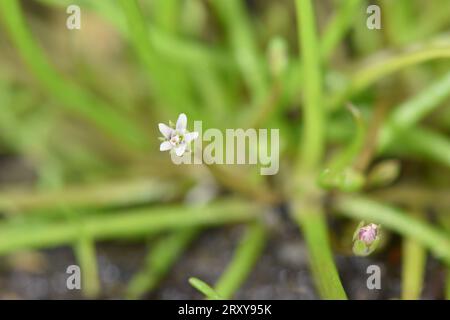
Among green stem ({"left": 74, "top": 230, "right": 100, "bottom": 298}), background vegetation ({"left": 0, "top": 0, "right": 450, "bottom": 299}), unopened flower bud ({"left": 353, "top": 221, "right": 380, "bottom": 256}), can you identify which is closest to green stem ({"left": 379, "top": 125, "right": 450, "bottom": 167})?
background vegetation ({"left": 0, "top": 0, "right": 450, "bottom": 299})

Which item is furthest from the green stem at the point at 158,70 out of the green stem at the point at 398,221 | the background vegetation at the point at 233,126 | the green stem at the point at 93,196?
the green stem at the point at 398,221

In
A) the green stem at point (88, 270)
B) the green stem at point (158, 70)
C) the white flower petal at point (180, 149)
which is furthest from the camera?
the green stem at point (88, 270)

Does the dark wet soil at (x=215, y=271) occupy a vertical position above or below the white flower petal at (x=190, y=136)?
below

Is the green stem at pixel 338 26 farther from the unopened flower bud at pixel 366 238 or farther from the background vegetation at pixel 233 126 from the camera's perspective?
the unopened flower bud at pixel 366 238

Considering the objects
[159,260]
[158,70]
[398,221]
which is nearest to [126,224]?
[159,260]

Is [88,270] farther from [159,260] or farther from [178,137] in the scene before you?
[178,137]

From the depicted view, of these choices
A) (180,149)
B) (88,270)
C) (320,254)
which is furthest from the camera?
(88,270)

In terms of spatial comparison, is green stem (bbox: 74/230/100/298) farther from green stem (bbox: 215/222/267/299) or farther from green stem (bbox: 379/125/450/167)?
green stem (bbox: 379/125/450/167)
